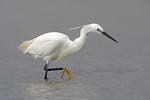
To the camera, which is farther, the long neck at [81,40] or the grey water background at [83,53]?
the long neck at [81,40]

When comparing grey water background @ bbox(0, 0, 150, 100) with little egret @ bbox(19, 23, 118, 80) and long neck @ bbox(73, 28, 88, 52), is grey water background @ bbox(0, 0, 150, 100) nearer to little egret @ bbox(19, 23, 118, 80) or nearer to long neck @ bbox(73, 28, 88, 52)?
little egret @ bbox(19, 23, 118, 80)

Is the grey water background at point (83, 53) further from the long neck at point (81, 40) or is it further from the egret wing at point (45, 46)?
the long neck at point (81, 40)

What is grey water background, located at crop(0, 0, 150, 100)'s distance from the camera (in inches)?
393

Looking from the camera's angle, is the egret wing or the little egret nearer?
the little egret

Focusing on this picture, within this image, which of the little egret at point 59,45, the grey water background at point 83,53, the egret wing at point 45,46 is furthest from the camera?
the egret wing at point 45,46

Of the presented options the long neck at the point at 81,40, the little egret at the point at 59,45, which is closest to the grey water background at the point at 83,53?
the little egret at the point at 59,45

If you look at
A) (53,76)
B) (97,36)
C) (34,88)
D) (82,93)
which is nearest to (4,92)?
(34,88)

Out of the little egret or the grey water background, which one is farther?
the little egret

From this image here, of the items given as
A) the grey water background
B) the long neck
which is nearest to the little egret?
the long neck

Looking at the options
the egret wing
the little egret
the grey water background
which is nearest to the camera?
the grey water background

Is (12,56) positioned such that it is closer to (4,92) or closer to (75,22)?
(4,92)

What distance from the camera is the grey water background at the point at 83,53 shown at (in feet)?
32.8

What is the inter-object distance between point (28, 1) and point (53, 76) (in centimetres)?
1063

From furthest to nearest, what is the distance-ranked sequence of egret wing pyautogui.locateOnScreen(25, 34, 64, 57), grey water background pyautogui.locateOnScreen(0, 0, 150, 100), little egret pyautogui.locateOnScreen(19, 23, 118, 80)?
egret wing pyautogui.locateOnScreen(25, 34, 64, 57), little egret pyautogui.locateOnScreen(19, 23, 118, 80), grey water background pyautogui.locateOnScreen(0, 0, 150, 100)
